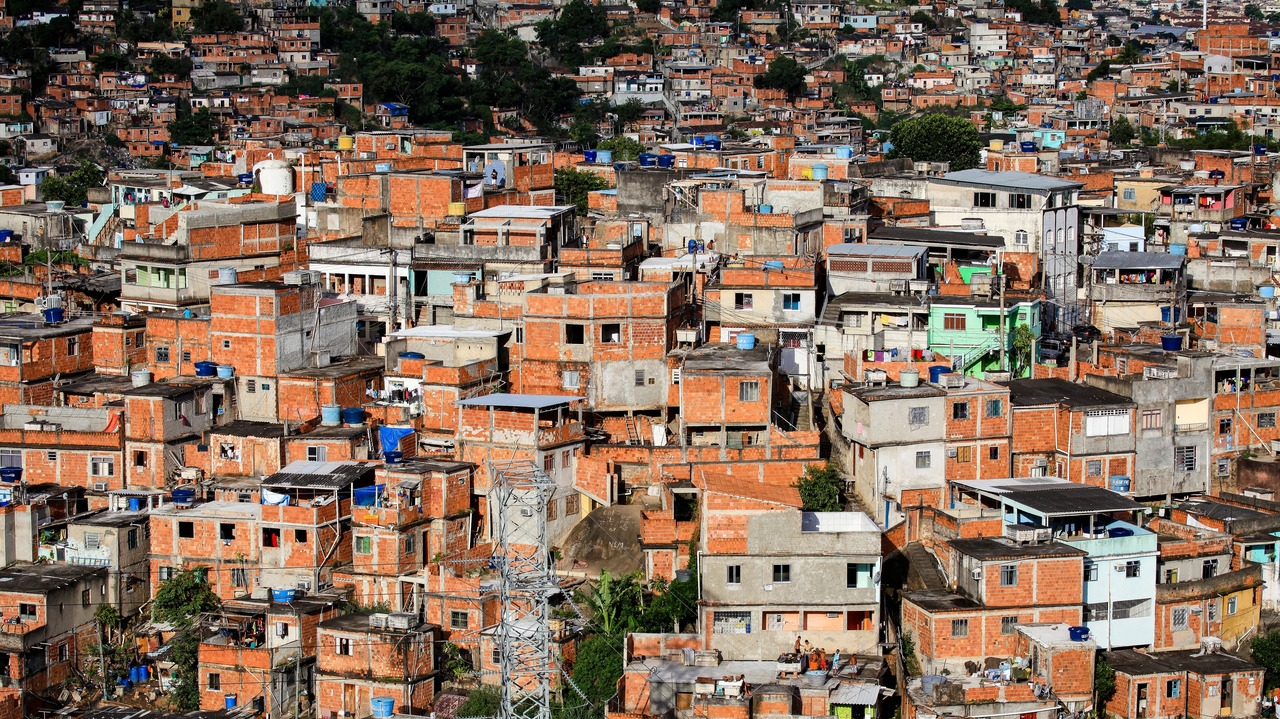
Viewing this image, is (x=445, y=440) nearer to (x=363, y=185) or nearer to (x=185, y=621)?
(x=185, y=621)

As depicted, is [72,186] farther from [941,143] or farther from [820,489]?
[820,489]

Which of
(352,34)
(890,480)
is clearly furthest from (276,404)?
(352,34)

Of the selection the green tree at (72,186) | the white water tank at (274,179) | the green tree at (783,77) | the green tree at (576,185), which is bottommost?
the green tree at (72,186)

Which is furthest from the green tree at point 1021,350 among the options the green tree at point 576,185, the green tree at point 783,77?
the green tree at point 783,77

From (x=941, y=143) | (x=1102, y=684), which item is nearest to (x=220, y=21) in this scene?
(x=941, y=143)

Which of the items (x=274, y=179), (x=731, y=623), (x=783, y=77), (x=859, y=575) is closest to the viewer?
(x=731, y=623)

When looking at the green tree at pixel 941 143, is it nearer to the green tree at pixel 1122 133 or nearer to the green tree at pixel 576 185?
the green tree at pixel 1122 133

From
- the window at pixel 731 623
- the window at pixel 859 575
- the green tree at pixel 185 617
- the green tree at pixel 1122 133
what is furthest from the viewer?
the green tree at pixel 1122 133

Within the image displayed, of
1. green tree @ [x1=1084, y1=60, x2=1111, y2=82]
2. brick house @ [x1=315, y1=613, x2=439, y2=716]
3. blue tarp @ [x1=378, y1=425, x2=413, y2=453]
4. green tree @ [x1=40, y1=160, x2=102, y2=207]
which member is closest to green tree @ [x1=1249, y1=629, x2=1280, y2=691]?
brick house @ [x1=315, y1=613, x2=439, y2=716]
